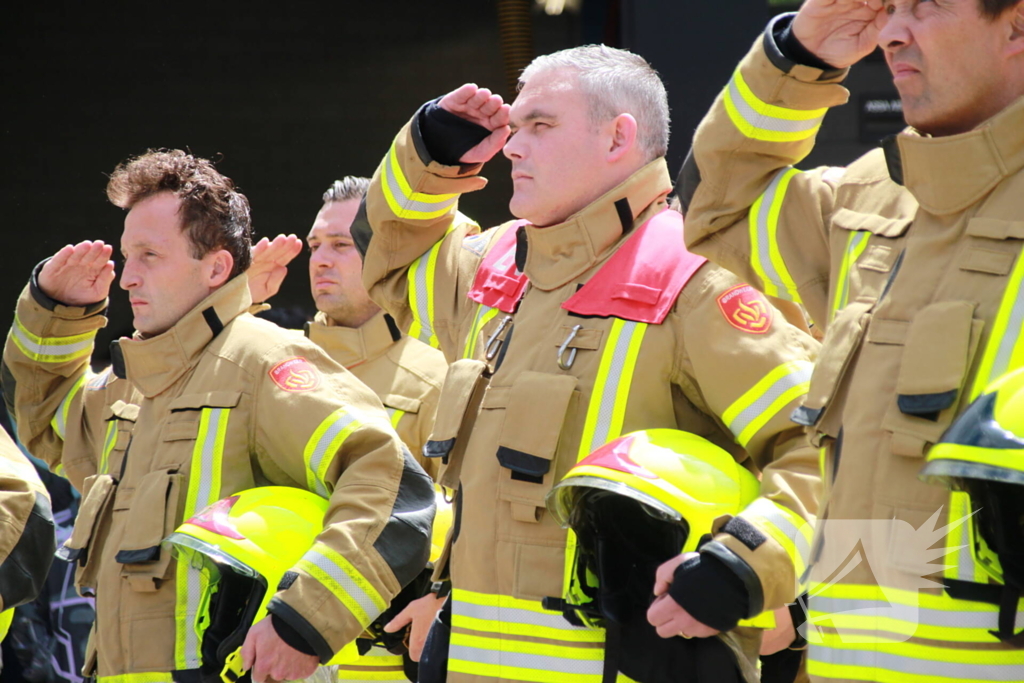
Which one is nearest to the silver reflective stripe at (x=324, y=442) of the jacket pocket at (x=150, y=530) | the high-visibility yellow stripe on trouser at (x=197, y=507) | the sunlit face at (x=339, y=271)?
the high-visibility yellow stripe on trouser at (x=197, y=507)

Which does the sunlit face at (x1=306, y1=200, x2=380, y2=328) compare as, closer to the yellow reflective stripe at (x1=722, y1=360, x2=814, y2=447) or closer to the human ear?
the human ear

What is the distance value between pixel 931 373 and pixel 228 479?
1987 mm

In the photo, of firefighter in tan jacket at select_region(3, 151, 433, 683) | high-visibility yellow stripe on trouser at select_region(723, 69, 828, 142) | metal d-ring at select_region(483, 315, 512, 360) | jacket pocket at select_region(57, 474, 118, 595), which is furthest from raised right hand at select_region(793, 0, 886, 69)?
jacket pocket at select_region(57, 474, 118, 595)

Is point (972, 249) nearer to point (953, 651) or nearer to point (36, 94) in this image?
point (953, 651)

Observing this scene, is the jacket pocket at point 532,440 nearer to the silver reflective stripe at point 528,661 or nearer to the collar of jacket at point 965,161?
the silver reflective stripe at point 528,661

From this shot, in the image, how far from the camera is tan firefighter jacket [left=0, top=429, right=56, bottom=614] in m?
3.70

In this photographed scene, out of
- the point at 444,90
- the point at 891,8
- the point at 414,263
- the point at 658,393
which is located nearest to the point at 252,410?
the point at 414,263

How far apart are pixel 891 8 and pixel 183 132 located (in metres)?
5.26

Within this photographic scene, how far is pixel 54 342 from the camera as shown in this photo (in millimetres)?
4543

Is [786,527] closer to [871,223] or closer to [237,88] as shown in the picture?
[871,223]

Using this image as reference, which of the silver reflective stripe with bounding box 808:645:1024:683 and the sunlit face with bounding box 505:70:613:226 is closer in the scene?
the silver reflective stripe with bounding box 808:645:1024:683

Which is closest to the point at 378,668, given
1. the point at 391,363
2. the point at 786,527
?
the point at 391,363

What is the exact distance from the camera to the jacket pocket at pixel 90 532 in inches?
137

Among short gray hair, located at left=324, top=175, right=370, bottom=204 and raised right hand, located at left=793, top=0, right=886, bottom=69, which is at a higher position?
raised right hand, located at left=793, top=0, right=886, bottom=69
